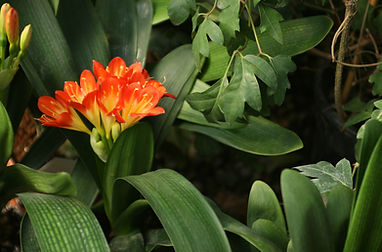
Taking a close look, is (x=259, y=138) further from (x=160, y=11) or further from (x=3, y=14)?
(x=3, y=14)

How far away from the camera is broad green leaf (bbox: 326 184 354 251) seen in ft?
2.54

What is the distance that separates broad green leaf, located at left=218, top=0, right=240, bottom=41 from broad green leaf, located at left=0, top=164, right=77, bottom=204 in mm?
374

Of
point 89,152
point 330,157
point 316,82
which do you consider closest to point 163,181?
point 89,152

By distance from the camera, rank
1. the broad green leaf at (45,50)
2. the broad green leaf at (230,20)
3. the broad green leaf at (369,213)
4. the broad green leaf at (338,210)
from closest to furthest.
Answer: the broad green leaf at (369,213)
the broad green leaf at (338,210)
the broad green leaf at (230,20)
the broad green leaf at (45,50)

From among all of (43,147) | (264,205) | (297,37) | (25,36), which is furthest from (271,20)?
(43,147)

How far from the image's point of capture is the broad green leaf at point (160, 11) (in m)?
1.19

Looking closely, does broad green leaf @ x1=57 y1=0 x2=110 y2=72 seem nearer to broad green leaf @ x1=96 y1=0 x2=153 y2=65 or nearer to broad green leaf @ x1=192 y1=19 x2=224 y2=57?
broad green leaf @ x1=96 y1=0 x2=153 y2=65

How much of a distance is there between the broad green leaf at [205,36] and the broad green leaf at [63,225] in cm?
35

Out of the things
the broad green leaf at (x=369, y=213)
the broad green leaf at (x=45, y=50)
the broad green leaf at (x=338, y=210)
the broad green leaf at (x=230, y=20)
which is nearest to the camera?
the broad green leaf at (x=369, y=213)

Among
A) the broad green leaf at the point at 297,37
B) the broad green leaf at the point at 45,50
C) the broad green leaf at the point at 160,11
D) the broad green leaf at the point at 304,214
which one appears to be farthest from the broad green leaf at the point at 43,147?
the broad green leaf at the point at 304,214

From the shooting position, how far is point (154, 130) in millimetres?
1086

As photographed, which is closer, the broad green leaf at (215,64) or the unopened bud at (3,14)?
the unopened bud at (3,14)

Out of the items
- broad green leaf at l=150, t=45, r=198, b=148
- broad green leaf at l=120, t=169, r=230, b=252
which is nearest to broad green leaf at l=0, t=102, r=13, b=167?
broad green leaf at l=120, t=169, r=230, b=252

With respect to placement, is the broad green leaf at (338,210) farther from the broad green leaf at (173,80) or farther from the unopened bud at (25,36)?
the unopened bud at (25,36)
